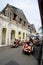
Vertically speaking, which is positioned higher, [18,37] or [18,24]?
[18,24]

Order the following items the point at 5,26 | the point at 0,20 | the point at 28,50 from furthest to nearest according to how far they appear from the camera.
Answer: the point at 5,26
the point at 0,20
the point at 28,50

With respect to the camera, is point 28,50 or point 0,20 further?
point 0,20

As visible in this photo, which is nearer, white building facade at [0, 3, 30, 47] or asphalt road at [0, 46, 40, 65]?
asphalt road at [0, 46, 40, 65]

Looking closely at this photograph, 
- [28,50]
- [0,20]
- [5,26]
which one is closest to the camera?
[28,50]

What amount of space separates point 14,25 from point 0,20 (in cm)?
119

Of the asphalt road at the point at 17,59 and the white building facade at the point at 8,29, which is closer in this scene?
the asphalt road at the point at 17,59

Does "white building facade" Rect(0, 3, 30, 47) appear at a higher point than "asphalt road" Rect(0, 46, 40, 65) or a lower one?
higher

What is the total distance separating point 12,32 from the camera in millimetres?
10500

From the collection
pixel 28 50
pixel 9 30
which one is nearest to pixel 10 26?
pixel 9 30

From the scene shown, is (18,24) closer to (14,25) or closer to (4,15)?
(14,25)

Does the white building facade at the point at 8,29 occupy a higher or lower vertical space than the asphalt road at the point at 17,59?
higher

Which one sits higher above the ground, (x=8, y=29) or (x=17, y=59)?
(x=8, y=29)

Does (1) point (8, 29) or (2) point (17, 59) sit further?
(1) point (8, 29)

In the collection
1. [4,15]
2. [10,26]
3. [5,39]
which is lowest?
[5,39]
